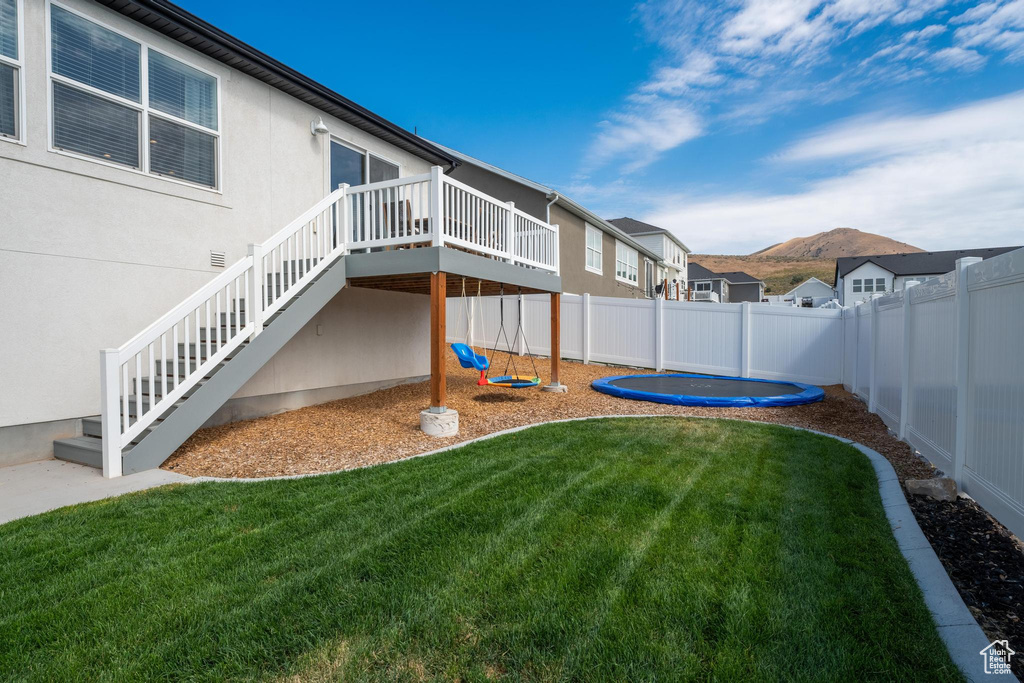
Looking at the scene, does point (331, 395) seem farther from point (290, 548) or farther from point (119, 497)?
point (290, 548)

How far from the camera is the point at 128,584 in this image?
2.89 m

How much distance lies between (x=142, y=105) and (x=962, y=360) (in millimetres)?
9226

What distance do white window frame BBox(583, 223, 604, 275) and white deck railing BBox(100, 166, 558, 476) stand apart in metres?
11.8

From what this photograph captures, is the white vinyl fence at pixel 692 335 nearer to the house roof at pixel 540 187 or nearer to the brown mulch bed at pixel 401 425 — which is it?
the brown mulch bed at pixel 401 425

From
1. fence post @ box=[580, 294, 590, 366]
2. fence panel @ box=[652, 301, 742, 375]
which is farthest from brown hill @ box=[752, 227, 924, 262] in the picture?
fence post @ box=[580, 294, 590, 366]

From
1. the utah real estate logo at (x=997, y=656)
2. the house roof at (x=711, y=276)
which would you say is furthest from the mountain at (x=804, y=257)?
the utah real estate logo at (x=997, y=656)

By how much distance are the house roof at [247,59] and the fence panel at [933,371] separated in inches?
343

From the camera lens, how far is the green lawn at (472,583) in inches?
88.3

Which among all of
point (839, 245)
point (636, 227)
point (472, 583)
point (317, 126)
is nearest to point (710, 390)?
point (472, 583)

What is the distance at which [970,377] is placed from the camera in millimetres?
3939

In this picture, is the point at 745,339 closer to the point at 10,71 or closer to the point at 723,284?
the point at 10,71

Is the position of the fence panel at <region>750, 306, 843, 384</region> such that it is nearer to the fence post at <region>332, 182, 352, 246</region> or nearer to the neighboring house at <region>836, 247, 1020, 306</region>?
the fence post at <region>332, 182, 352, 246</region>

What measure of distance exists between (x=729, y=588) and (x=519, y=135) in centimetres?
2440

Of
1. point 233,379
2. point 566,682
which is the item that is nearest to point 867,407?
point 566,682
